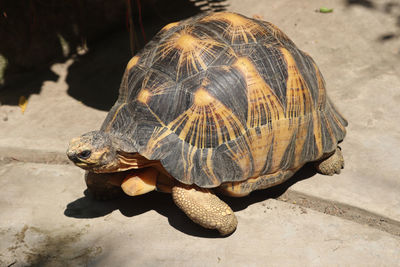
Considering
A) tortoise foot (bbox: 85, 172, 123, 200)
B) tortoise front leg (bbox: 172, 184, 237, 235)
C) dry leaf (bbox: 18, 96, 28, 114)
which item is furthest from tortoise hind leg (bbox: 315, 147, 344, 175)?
dry leaf (bbox: 18, 96, 28, 114)

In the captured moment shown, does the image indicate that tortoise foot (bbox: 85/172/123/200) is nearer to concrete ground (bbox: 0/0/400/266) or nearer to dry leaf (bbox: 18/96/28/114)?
concrete ground (bbox: 0/0/400/266)

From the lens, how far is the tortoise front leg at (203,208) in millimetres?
2748

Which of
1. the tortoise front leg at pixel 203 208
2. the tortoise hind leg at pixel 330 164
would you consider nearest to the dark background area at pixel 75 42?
the tortoise front leg at pixel 203 208

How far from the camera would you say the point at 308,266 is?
266 centimetres

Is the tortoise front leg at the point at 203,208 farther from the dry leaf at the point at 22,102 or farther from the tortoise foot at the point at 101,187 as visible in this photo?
the dry leaf at the point at 22,102

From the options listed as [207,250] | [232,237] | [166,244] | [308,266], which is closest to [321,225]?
[308,266]

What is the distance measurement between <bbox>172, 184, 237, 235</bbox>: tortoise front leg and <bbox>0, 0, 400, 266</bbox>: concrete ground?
0.17 m

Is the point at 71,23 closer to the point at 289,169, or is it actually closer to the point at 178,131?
the point at 178,131

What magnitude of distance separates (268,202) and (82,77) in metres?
2.75

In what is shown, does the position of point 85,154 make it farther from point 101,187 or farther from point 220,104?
point 220,104

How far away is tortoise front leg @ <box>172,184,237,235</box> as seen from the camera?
9.02 feet

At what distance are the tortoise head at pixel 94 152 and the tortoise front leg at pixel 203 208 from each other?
1.48ft

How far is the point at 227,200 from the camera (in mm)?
3230

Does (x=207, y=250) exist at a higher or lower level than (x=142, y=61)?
lower
